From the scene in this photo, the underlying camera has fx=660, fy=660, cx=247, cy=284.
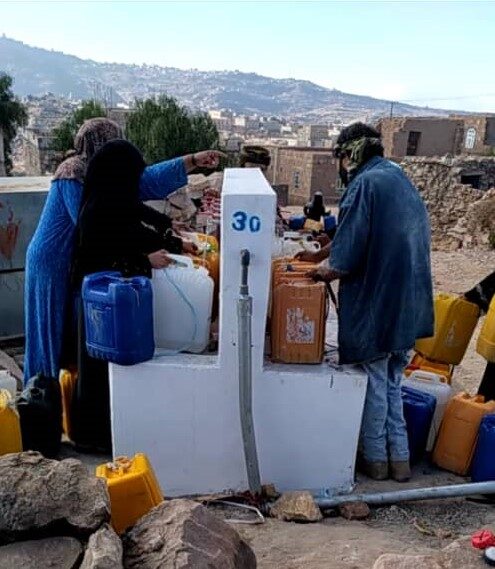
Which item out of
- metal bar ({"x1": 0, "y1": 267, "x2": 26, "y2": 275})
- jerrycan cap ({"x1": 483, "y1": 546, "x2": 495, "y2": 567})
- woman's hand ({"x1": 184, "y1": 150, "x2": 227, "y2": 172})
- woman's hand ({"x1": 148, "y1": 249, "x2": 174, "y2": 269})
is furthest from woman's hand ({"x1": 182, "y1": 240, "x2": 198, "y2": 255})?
metal bar ({"x1": 0, "y1": 267, "x2": 26, "y2": 275})

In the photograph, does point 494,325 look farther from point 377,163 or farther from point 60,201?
point 60,201

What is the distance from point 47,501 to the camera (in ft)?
7.39

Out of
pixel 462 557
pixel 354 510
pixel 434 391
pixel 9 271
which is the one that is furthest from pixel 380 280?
pixel 9 271

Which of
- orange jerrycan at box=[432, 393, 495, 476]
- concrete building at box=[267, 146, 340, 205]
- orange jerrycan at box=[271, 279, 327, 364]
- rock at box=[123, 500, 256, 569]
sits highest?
orange jerrycan at box=[271, 279, 327, 364]

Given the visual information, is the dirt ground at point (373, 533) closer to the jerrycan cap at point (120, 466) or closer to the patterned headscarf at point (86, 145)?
the jerrycan cap at point (120, 466)

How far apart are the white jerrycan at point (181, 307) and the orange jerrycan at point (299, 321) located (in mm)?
406

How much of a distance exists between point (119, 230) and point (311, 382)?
1.46 m

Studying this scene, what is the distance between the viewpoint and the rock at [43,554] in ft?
6.87

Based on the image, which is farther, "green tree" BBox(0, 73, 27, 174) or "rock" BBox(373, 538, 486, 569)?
"green tree" BBox(0, 73, 27, 174)

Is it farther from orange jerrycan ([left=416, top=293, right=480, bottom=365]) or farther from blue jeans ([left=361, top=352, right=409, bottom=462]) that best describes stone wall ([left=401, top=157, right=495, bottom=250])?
blue jeans ([left=361, top=352, right=409, bottom=462])

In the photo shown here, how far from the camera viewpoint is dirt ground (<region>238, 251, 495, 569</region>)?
116 inches

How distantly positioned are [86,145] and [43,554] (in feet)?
9.27

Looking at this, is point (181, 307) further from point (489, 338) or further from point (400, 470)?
point (489, 338)

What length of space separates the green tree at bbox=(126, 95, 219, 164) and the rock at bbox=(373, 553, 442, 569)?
28.4m
